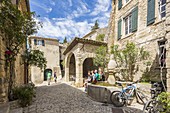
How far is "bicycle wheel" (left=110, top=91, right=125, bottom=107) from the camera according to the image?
525 centimetres

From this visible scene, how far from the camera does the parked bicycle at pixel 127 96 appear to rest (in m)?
5.24

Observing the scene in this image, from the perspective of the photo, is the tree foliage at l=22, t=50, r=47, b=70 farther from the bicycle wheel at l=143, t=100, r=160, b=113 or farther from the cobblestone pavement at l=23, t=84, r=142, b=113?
the bicycle wheel at l=143, t=100, r=160, b=113

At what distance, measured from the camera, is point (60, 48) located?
25.0 m

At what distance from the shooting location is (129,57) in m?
7.64

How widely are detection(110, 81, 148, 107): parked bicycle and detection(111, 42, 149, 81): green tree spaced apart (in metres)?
2.55

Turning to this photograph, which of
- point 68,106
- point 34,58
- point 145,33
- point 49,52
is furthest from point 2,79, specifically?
point 49,52

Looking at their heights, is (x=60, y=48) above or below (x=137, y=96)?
above

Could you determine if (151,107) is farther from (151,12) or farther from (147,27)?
(151,12)

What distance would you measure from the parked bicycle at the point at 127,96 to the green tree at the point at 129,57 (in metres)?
2.55

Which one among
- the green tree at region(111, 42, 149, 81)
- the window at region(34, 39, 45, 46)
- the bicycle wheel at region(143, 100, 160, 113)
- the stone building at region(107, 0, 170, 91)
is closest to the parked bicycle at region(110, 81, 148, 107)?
the bicycle wheel at region(143, 100, 160, 113)

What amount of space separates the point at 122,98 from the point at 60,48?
21266 millimetres

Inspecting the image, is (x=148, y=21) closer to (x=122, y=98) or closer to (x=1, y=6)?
(x=122, y=98)

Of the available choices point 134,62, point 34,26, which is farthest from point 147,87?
point 34,26

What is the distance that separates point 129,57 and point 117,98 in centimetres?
328
